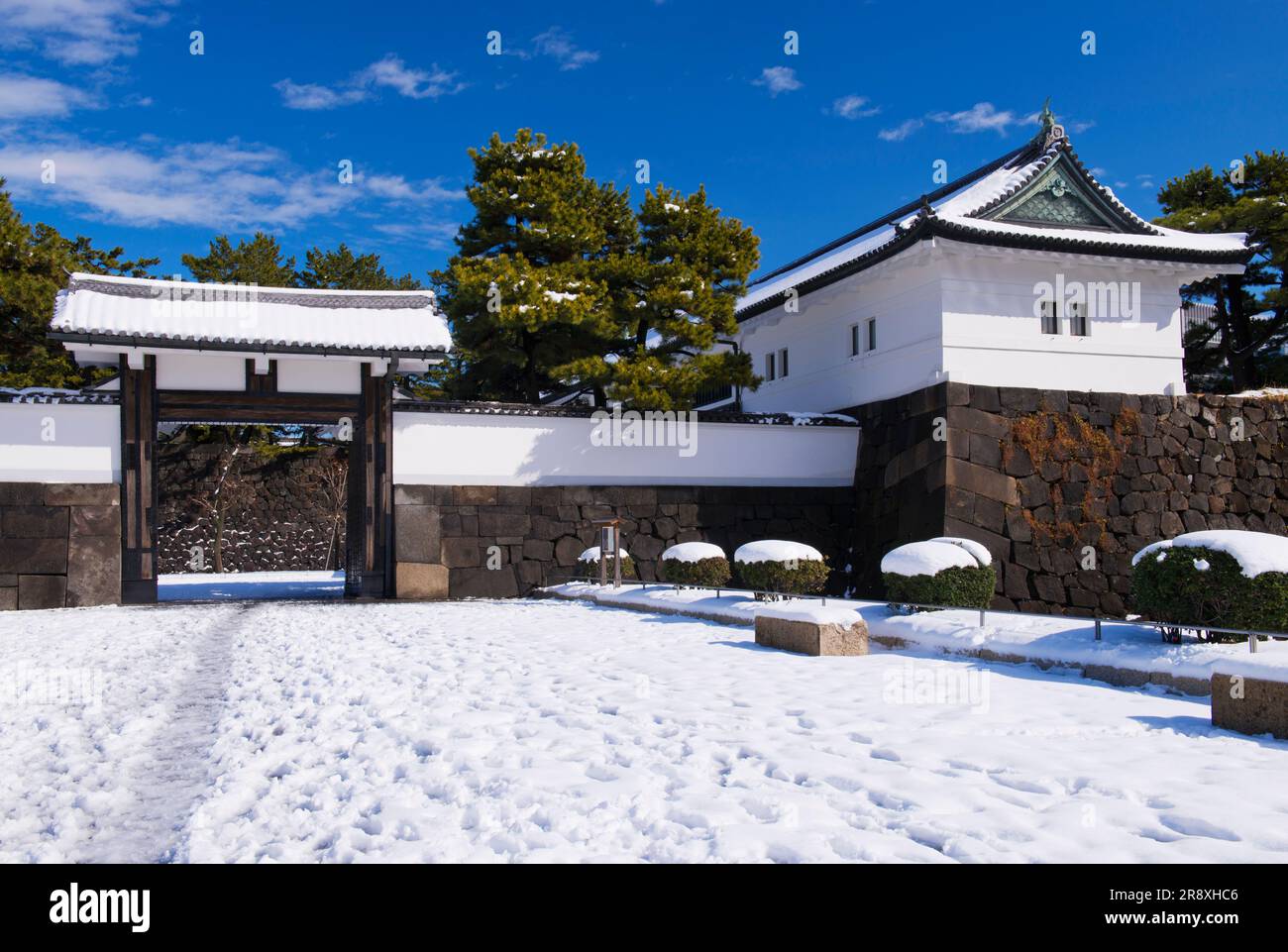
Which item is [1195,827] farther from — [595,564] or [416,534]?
[416,534]

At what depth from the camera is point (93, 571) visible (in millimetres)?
14516

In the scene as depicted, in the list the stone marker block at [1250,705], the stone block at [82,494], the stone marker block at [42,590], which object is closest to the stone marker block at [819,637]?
the stone marker block at [1250,705]

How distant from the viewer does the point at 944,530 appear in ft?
49.1

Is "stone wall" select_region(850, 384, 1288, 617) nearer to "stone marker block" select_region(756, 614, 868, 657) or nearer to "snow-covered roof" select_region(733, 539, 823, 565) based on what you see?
"snow-covered roof" select_region(733, 539, 823, 565)

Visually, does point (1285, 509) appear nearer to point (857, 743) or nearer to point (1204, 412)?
point (1204, 412)

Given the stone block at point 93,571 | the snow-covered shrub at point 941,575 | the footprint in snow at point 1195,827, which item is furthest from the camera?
the stone block at point 93,571

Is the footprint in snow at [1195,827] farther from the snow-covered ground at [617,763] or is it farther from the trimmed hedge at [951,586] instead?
the trimmed hedge at [951,586]

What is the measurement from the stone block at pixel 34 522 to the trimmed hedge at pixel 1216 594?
15094 millimetres

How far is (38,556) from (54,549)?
27 cm

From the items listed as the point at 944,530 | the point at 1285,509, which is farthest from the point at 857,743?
the point at 1285,509

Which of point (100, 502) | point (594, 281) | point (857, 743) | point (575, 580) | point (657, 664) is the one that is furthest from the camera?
point (594, 281)

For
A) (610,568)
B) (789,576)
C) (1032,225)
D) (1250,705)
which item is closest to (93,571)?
(610,568)

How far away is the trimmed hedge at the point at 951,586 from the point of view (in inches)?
393
